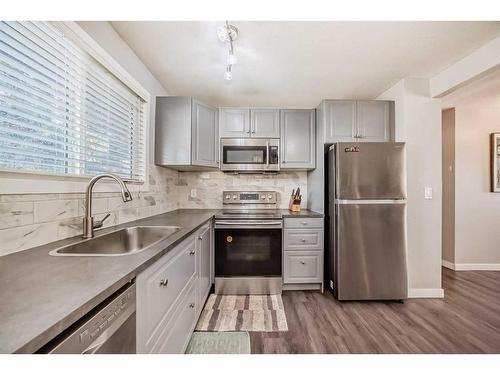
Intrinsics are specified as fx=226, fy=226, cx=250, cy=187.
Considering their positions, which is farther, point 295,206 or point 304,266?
point 295,206

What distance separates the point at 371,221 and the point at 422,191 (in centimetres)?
71

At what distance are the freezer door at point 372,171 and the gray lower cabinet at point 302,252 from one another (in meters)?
0.53

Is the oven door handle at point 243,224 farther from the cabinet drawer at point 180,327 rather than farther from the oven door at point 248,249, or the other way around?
the cabinet drawer at point 180,327

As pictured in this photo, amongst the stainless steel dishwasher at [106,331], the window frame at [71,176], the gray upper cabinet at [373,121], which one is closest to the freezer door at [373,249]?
the gray upper cabinet at [373,121]

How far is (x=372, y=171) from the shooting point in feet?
7.47

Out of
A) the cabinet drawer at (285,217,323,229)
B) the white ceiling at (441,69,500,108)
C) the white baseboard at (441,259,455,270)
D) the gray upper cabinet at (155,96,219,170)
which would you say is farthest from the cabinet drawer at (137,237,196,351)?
the white baseboard at (441,259,455,270)

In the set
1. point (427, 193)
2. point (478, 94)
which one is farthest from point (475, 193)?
point (427, 193)

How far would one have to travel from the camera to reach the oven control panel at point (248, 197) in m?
Answer: 3.13

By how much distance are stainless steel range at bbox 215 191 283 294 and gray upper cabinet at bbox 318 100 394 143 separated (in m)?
1.33

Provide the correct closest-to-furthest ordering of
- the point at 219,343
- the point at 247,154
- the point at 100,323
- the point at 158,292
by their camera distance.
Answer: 1. the point at 100,323
2. the point at 158,292
3. the point at 219,343
4. the point at 247,154

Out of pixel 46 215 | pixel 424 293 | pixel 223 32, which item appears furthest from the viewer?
pixel 424 293

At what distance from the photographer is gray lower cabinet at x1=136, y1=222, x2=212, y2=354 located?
3.03 feet

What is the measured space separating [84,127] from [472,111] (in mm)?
4635

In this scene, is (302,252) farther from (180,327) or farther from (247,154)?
(180,327)
